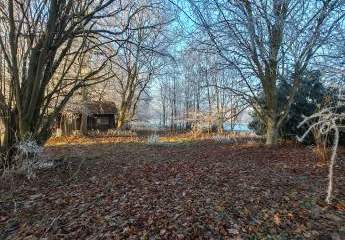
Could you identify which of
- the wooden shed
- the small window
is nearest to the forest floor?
the wooden shed

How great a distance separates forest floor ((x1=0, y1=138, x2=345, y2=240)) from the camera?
15.6ft

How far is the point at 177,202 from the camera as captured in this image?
18.8ft

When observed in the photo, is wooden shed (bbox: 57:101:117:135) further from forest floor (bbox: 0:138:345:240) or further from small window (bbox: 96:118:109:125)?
forest floor (bbox: 0:138:345:240)

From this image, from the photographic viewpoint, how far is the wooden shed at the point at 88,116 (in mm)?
24078

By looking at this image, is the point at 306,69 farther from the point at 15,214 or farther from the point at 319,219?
the point at 15,214

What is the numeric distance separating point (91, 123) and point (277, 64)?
24.6 meters

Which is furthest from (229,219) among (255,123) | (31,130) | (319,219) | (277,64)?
(255,123)

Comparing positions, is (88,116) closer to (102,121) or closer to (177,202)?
(102,121)

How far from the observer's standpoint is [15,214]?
5883 millimetres

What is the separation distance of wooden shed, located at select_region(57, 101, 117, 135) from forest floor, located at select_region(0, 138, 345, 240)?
15.4m

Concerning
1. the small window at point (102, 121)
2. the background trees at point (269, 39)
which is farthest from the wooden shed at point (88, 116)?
the background trees at point (269, 39)

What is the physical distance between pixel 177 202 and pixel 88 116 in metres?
27.1

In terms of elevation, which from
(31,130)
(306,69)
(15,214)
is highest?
(306,69)

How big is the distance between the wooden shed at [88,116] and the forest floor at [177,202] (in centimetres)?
1538
